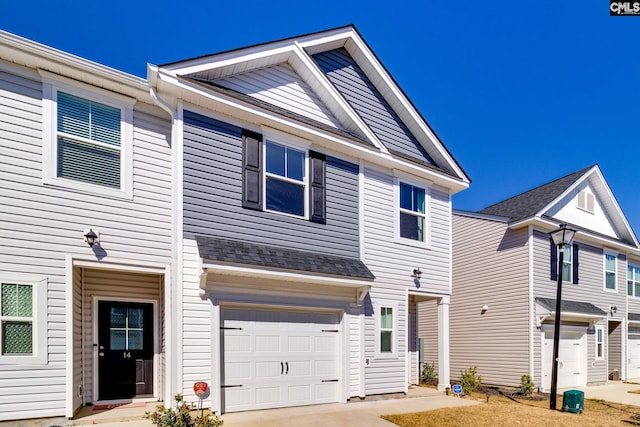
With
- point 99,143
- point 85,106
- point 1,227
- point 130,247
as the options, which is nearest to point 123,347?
point 130,247

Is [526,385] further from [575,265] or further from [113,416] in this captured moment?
[113,416]

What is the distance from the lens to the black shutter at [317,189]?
9.55 meters

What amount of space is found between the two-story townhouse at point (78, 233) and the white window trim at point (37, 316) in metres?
0.02

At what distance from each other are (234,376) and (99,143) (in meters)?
4.84

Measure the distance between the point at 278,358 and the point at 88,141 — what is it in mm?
5349

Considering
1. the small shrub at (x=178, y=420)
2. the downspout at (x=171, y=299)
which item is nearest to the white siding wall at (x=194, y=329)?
the downspout at (x=171, y=299)

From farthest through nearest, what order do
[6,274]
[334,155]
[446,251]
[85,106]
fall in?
[446,251] → [334,155] → [85,106] → [6,274]

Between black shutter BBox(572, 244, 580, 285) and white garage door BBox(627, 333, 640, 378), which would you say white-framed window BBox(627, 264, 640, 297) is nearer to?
white garage door BBox(627, 333, 640, 378)

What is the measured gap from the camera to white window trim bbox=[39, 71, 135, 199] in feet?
23.7

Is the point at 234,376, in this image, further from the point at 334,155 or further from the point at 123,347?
the point at 334,155

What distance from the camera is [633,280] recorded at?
64.9 ft

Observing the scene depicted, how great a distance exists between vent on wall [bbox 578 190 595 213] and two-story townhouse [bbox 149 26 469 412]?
8104mm

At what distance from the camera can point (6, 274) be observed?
263 inches

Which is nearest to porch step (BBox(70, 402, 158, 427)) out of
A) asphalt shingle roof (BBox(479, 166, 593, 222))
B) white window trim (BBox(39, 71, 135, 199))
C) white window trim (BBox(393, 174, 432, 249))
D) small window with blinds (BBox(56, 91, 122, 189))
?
white window trim (BBox(39, 71, 135, 199))
